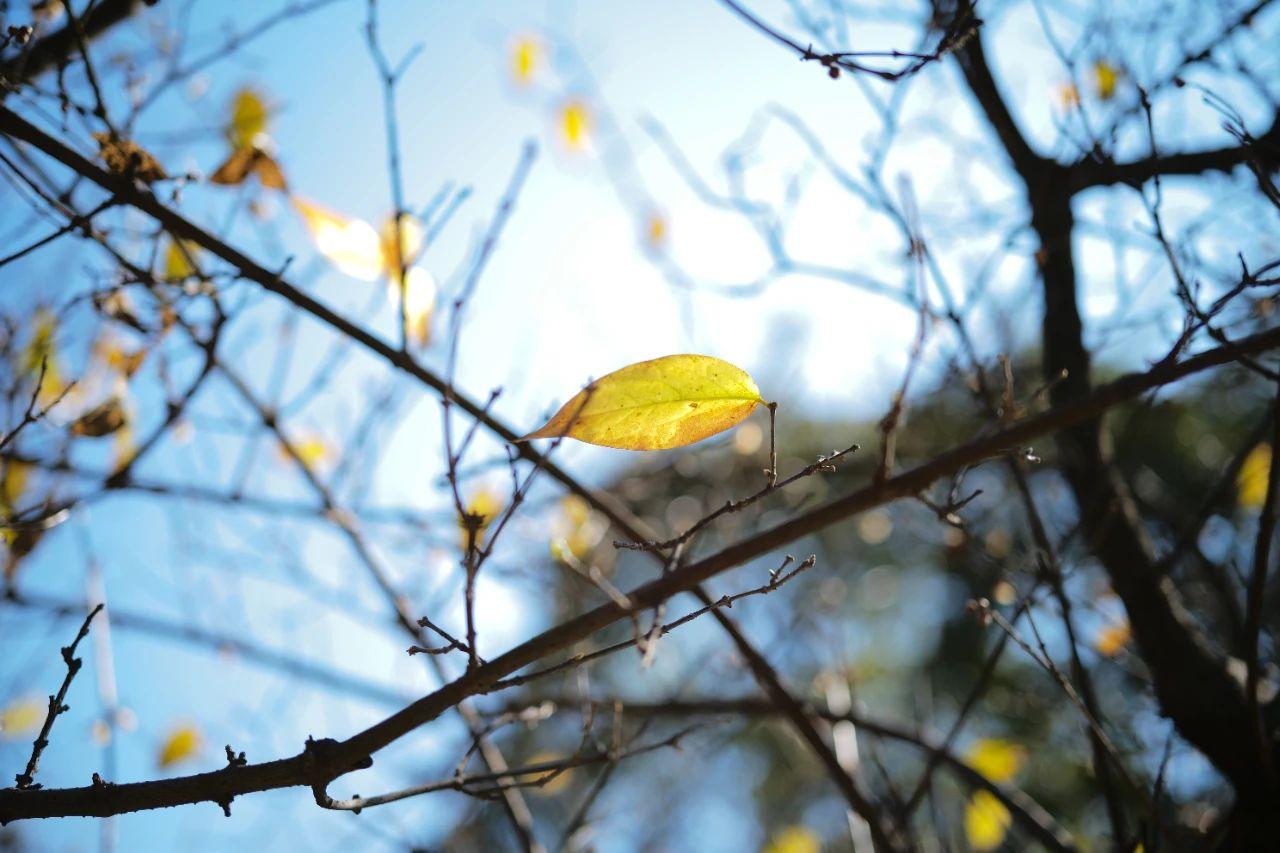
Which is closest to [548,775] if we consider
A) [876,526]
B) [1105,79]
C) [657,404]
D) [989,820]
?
[657,404]

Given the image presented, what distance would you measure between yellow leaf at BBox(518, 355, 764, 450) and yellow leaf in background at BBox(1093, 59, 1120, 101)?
4.86 feet

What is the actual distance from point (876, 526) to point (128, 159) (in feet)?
11.4

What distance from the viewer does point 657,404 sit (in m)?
0.81

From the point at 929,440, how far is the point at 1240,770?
7.67 feet

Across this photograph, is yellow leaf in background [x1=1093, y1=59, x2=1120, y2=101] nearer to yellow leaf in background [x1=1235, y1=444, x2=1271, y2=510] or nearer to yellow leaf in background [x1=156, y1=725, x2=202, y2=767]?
yellow leaf in background [x1=1235, y1=444, x2=1271, y2=510]

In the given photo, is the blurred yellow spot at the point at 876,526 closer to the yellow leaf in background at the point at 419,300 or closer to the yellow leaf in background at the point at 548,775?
the yellow leaf in background at the point at 548,775

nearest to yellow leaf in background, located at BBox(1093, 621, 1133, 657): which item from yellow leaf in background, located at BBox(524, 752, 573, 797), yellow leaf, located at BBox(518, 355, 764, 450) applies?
yellow leaf in background, located at BBox(524, 752, 573, 797)

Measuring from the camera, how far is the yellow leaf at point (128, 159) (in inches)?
45.4

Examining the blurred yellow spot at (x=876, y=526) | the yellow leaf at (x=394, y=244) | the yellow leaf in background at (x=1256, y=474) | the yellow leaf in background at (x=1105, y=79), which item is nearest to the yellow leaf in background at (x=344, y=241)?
the yellow leaf at (x=394, y=244)

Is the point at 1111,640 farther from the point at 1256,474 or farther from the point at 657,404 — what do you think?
the point at 657,404

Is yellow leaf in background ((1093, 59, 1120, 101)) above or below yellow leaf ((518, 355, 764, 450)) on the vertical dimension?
above

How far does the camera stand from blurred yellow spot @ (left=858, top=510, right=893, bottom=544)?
3887 millimetres

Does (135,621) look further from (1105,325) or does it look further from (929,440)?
(929,440)

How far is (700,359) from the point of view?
2.64 feet
